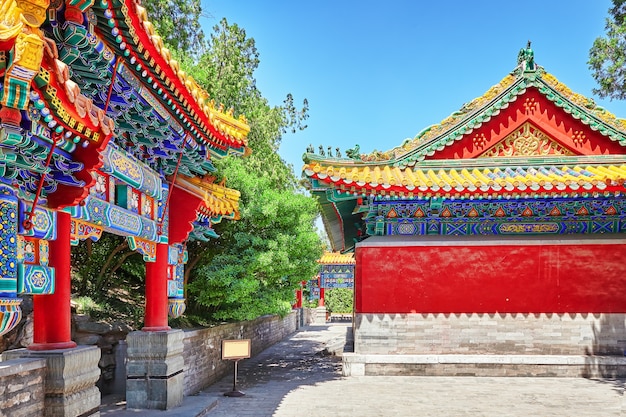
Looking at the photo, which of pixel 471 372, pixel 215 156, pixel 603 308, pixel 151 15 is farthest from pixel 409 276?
pixel 151 15

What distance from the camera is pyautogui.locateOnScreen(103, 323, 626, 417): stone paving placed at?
8.20 metres

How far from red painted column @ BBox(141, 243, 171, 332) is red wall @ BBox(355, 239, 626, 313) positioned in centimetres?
456

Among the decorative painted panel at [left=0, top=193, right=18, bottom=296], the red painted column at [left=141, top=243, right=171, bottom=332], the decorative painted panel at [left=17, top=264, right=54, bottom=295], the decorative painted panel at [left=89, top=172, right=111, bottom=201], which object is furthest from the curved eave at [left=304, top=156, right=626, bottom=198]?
the decorative painted panel at [left=0, top=193, right=18, bottom=296]

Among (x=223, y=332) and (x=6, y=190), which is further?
(x=223, y=332)

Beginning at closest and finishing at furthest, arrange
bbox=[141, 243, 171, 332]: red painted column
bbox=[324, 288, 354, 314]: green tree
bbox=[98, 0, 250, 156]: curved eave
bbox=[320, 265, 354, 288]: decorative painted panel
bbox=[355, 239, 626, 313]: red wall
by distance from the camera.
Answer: bbox=[98, 0, 250, 156]: curved eave
bbox=[141, 243, 171, 332]: red painted column
bbox=[355, 239, 626, 313]: red wall
bbox=[320, 265, 354, 288]: decorative painted panel
bbox=[324, 288, 354, 314]: green tree

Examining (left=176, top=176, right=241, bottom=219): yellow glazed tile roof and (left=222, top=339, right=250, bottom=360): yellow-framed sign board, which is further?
(left=222, top=339, right=250, bottom=360): yellow-framed sign board

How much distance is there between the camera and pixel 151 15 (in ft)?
60.5

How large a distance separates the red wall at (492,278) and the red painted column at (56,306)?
7080mm

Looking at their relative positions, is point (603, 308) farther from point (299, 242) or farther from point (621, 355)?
point (299, 242)

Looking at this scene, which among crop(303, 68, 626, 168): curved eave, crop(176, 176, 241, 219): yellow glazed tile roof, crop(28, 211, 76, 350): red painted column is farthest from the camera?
crop(303, 68, 626, 168): curved eave

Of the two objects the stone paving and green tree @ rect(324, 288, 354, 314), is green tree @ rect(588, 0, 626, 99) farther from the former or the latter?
green tree @ rect(324, 288, 354, 314)

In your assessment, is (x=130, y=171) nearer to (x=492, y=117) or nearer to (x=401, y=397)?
(x=401, y=397)

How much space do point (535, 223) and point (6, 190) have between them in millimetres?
10086

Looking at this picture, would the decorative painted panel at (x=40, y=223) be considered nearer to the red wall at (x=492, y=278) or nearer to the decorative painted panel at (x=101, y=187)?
the decorative painted panel at (x=101, y=187)
